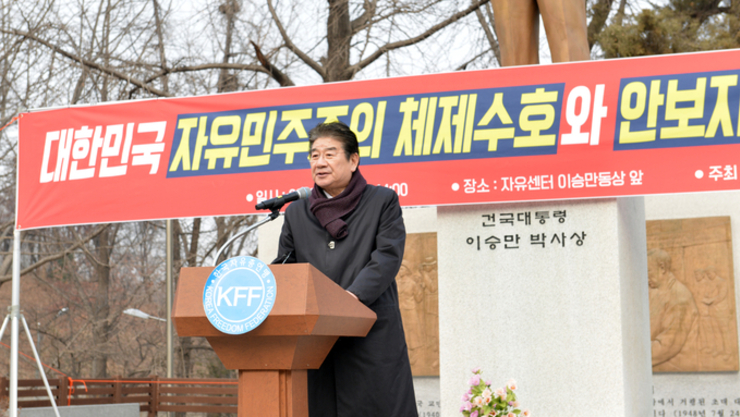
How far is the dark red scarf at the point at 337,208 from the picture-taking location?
2.46 metres

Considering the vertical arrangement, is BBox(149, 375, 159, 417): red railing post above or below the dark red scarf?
below

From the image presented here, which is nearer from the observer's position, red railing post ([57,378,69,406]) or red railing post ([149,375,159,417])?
red railing post ([57,378,69,406])

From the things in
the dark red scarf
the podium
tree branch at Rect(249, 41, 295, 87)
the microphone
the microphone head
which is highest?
tree branch at Rect(249, 41, 295, 87)

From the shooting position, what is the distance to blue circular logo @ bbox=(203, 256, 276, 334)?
77.4 inches

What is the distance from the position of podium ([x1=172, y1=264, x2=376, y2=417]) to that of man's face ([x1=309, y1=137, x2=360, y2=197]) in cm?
47

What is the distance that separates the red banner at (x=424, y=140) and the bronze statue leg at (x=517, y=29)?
0.25 meters

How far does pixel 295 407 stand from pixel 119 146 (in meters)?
3.86

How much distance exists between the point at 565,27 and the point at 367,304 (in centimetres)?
299

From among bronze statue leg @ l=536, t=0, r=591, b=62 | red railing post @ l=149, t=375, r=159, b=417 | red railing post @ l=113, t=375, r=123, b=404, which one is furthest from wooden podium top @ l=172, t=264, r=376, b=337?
red railing post @ l=149, t=375, r=159, b=417

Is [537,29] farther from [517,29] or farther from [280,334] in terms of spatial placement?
[280,334]

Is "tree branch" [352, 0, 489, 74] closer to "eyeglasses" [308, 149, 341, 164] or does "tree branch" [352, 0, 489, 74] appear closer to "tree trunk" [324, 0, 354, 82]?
"tree trunk" [324, 0, 354, 82]

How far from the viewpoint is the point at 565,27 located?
15.6 ft

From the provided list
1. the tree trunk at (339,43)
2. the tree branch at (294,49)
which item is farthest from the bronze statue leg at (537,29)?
the tree branch at (294,49)

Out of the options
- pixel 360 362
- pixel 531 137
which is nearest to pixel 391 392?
pixel 360 362
